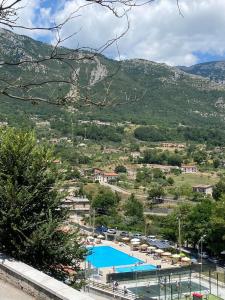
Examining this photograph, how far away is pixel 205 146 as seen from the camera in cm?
11362

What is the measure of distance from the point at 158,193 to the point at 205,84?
111567 mm

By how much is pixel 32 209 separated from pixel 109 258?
22.3 metres

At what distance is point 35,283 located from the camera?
17.8ft

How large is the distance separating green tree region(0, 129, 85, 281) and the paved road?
7.50 ft

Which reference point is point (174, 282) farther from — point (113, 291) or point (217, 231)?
point (217, 231)

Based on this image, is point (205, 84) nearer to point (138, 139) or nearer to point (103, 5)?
point (138, 139)

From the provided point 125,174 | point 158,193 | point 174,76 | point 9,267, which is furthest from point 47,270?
point 174,76

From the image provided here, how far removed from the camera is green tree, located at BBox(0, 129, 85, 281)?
8.49m

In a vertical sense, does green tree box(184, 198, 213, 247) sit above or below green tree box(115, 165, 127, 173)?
below

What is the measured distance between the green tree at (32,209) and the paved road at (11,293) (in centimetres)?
229

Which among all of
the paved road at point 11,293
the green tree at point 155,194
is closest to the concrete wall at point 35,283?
the paved road at point 11,293

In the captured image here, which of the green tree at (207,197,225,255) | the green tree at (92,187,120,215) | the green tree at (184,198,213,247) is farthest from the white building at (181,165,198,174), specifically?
the green tree at (207,197,225,255)

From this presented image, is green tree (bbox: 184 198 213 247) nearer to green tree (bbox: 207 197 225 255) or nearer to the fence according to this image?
green tree (bbox: 207 197 225 255)

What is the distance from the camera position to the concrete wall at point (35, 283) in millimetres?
4820
